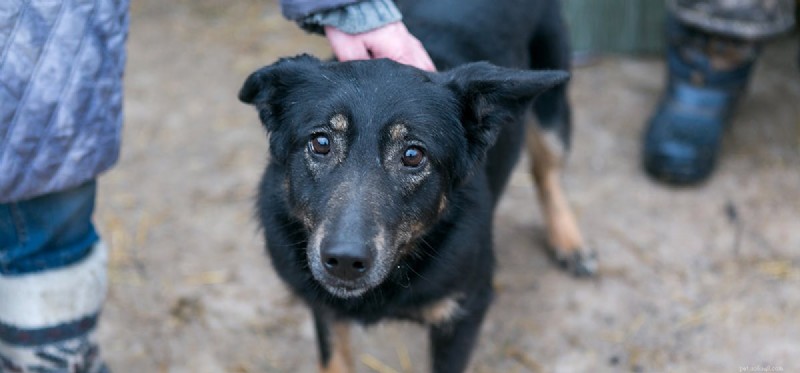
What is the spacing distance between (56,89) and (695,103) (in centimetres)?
340

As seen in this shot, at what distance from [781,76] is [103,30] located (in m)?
4.35

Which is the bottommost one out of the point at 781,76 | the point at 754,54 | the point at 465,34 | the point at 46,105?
the point at 781,76

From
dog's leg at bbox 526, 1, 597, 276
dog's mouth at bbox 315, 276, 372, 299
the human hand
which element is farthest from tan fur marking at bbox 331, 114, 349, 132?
dog's leg at bbox 526, 1, 597, 276

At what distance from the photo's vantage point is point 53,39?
2336 millimetres

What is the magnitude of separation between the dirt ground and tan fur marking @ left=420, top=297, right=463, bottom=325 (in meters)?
0.32

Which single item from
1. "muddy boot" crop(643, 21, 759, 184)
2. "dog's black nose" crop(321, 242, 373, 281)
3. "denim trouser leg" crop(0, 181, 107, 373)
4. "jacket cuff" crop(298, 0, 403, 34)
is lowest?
"muddy boot" crop(643, 21, 759, 184)

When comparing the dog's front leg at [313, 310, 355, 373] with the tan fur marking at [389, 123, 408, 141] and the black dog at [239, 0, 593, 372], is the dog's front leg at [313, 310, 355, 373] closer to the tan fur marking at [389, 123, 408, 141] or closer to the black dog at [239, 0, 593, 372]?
the black dog at [239, 0, 593, 372]

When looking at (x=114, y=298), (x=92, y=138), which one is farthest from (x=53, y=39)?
(x=114, y=298)

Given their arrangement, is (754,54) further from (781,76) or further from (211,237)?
(211,237)

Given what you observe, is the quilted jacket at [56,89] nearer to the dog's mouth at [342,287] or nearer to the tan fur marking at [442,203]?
the dog's mouth at [342,287]

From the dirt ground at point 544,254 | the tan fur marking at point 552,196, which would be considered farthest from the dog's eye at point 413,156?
the tan fur marking at point 552,196

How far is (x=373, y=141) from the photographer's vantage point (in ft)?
8.20

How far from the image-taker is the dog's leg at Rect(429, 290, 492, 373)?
3.06 m

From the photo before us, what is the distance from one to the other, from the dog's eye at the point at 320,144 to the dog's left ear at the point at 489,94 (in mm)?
403
